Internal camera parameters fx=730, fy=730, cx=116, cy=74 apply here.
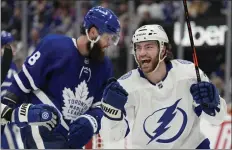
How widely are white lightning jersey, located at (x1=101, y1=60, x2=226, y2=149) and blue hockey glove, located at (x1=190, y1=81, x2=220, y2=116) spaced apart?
0.19 m

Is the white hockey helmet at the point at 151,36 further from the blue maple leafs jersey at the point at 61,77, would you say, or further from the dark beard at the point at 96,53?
the blue maple leafs jersey at the point at 61,77

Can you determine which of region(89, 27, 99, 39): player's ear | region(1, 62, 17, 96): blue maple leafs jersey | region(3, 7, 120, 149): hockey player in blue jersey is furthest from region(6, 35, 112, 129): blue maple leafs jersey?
region(1, 62, 17, 96): blue maple leafs jersey

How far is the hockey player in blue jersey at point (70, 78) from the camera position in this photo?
3807mm

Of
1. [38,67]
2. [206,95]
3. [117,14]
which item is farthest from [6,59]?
[117,14]

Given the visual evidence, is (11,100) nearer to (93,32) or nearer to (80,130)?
(80,130)

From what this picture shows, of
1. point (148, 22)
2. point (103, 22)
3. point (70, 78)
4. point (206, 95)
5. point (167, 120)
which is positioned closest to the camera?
point (206, 95)

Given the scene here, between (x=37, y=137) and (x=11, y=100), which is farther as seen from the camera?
(x=37, y=137)

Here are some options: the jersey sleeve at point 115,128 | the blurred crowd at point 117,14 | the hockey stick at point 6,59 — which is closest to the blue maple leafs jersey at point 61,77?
the hockey stick at point 6,59

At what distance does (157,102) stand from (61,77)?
67 cm

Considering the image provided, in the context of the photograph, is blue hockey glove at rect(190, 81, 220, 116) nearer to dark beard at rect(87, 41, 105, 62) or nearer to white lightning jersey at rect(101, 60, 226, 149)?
white lightning jersey at rect(101, 60, 226, 149)

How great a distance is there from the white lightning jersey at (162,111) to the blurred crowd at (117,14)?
370 centimetres

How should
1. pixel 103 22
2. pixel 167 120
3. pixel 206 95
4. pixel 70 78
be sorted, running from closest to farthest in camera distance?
1. pixel 206 95
2. pixel 167 120
3. pixel 103 22
4. pixel 70 78

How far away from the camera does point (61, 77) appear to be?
386 cm

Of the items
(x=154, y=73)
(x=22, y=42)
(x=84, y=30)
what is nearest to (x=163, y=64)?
(x=154, y=73)
